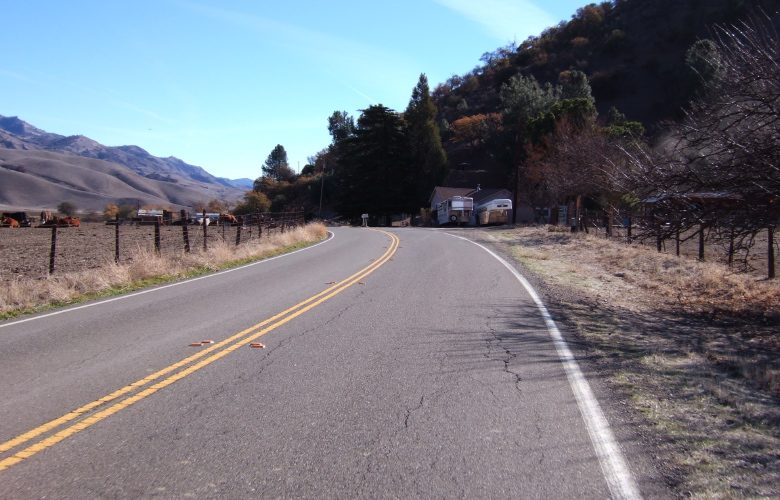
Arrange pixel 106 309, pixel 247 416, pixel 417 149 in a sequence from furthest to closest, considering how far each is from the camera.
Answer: pixel 417 149, pixel 106 309, pixel 247 416

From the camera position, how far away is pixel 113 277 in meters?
12.8

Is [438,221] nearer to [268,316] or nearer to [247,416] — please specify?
[268,316]

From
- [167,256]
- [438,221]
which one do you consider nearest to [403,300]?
[167,256]

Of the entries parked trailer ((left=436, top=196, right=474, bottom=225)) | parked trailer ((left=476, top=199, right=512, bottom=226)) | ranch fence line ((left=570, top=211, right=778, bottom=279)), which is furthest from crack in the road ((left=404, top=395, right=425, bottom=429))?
parked trailer ((left=436, top=196, right=474, bottom=225))

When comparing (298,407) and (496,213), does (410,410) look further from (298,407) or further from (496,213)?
(496,213)

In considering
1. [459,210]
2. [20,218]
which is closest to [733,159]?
[459,210]

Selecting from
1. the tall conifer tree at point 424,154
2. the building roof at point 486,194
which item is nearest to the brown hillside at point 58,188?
the tall conifer tree at point 424,154

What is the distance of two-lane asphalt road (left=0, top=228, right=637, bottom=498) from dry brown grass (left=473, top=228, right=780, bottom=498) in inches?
20.5

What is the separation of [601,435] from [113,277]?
11863mm

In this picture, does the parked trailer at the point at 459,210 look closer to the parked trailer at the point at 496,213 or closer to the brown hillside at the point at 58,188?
the parked trailer at the point at 496,213

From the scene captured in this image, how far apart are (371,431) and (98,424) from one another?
7.50ft

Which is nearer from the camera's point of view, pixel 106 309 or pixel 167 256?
pixel 106 309

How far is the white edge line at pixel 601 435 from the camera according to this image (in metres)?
3.57

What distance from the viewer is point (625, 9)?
11475 cm
